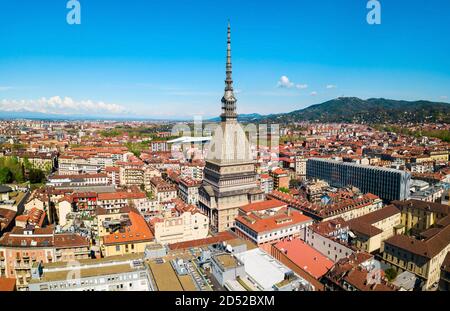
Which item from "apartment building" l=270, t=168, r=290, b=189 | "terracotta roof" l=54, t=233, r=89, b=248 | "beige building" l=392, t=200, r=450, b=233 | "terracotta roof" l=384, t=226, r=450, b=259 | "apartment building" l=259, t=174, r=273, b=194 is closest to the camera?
"terracotta roof" l=384, t=226, r=450, b=259

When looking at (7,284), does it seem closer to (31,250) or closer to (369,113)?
(31,250)

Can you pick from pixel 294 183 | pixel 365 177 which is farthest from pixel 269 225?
pixel 294 183

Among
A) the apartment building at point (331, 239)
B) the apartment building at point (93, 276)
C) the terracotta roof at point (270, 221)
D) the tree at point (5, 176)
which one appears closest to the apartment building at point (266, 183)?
the terracotta roof at point (270, 221)

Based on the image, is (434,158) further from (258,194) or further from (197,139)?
(197,139)

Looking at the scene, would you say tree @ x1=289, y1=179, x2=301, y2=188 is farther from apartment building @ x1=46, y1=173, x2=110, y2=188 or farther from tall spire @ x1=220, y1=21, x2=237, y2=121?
apartment building @ x1=46, y1=173, x2=110, y2=188

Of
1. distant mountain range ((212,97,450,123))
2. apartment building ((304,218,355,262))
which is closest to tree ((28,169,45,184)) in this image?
apartment building ((304,218,355,262))
